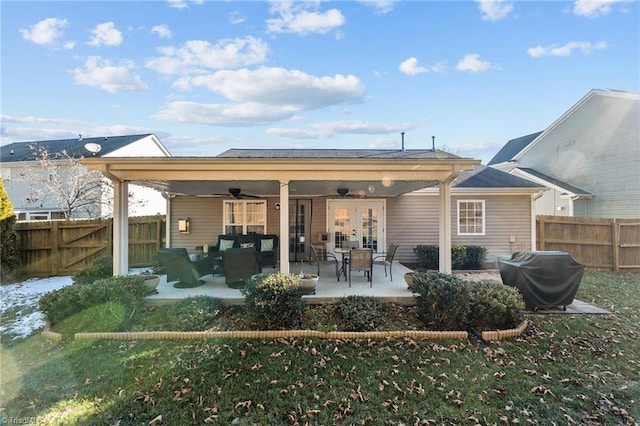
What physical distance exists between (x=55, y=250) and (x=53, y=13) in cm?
655

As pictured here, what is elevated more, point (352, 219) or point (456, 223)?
point (352, 219)

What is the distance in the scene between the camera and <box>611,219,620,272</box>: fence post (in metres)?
9.66

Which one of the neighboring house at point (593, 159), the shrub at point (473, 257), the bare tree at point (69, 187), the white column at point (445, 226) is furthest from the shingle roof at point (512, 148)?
the bare tree at point (69, 187)

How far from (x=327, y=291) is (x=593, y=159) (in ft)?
49.3

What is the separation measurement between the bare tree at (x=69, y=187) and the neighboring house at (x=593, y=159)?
19.6 meters

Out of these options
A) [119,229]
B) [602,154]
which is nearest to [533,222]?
[602,154]

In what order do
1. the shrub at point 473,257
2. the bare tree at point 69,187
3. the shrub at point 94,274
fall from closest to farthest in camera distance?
the shrub at point 94,274 < the shrub at point 473,257 < the bare tree at point 69,187

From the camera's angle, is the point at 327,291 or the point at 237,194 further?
the point at 237,194

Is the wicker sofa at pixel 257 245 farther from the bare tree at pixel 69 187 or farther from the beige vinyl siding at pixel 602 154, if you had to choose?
the beige vinyl siding at pixel 602 154

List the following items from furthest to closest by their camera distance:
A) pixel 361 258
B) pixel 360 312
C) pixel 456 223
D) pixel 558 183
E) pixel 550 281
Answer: pixel 558 183
pixel 456 223
pixel 361 258
pixel 550 281
pixel 360 312

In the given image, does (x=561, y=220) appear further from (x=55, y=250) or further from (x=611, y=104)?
(x=55, y=250)

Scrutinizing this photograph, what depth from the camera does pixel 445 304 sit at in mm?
4945

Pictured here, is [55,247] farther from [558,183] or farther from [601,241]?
[558,183]

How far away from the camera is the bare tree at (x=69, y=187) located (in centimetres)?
1425
